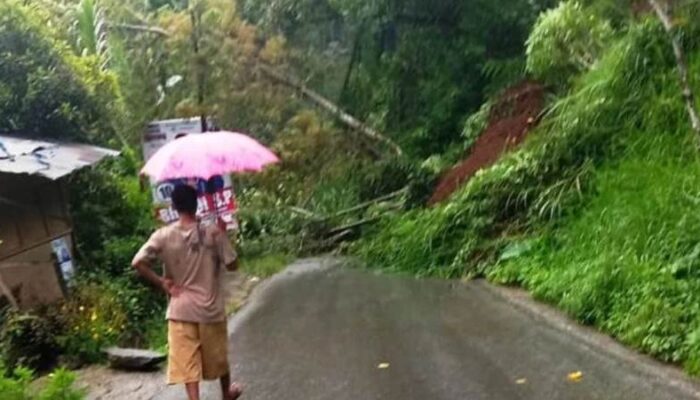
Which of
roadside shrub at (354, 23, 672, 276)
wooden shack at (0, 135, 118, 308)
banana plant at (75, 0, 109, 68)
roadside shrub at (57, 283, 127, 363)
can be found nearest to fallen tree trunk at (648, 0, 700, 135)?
roadside shrub at (354, 23, 672, 276)

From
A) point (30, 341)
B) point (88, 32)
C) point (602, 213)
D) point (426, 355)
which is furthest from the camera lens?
point (88, 32)

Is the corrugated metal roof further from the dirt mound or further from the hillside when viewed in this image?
the dirt mound

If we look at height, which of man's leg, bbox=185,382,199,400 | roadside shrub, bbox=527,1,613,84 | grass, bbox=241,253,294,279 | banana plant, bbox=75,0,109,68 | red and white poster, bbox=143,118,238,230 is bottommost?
grass, bbox=241,253,294,279

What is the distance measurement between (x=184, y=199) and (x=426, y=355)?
3.71m

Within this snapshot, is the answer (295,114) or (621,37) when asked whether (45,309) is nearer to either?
(621,37)

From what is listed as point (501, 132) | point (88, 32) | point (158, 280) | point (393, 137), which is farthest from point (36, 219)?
Answer: point (393, 137)

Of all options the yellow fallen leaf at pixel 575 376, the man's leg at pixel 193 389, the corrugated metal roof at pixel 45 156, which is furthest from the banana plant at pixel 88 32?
the yellow fallen leaf at pixel 575 376

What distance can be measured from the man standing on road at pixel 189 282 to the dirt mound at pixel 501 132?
12556 millimetres

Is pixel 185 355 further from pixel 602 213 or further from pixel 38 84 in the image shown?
pixel 602 213

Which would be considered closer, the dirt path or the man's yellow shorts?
the man's yellow shorts

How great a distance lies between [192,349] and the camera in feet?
23.6

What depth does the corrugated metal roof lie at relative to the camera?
1088 centimetres

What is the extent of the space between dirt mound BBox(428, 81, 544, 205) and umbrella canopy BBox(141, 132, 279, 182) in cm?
1162

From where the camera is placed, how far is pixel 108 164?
15227mm
